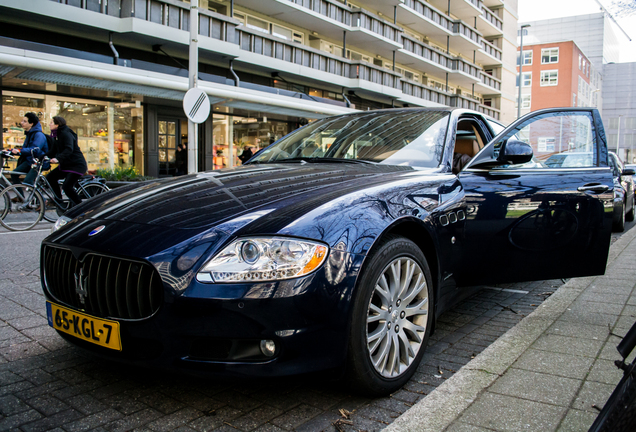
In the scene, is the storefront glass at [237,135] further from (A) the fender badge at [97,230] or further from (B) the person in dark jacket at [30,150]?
(A) the fender badge at [97,230]

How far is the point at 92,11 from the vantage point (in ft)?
49.1

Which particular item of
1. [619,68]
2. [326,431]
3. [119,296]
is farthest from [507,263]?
[619,68]

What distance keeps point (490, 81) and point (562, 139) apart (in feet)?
141

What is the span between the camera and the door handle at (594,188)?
3.67 metres

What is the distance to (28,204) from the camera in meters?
8.83

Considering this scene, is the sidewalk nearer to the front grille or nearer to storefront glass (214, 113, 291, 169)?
the front grille

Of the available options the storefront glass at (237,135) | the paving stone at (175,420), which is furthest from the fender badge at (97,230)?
the storefront glass at (237,135)

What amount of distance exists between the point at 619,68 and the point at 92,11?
102 metres

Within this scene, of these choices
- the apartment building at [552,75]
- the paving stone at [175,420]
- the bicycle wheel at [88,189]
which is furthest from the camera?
the apartment building at [552,75]

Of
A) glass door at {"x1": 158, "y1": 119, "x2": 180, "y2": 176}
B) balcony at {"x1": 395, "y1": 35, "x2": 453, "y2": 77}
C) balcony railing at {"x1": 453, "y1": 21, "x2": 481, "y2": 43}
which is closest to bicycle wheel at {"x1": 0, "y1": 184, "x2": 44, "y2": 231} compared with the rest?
glass door at {"x1": 158, "y1": 119, "x2": 180, "y2": 176}

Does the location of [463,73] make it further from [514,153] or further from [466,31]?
[514,153]

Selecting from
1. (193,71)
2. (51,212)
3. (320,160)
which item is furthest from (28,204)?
(320,160)

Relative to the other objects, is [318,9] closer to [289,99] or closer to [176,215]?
[289,99]

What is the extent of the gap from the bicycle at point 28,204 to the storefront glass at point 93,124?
6867 mm
